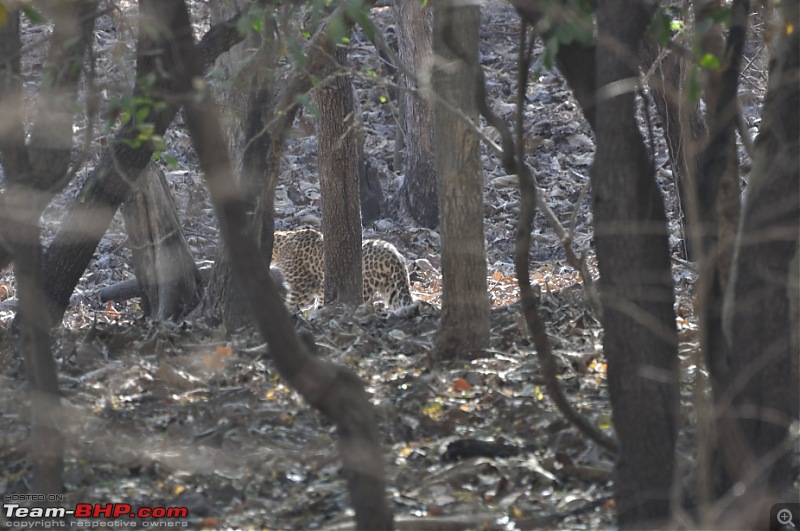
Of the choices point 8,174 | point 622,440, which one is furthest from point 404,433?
point 8,174

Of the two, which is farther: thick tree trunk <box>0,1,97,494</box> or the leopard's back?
the leopard's back

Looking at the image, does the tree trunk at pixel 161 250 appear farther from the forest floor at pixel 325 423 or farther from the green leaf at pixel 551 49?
the green leaf at pixel 551 49

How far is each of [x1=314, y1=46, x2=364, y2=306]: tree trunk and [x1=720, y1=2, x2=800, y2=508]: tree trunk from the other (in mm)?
6717

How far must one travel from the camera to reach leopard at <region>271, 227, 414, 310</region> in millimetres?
12641

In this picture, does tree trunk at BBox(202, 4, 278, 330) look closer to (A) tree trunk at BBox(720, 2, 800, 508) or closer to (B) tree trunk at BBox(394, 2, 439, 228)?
(A) tree trunk at BBox(720, 2, 800, 508)

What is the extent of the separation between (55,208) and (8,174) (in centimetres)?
1180

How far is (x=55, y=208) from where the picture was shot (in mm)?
15992

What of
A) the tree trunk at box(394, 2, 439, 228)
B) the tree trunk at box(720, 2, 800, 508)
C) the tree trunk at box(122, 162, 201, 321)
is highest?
the tree trunk at box(394, 2, 439, 228)

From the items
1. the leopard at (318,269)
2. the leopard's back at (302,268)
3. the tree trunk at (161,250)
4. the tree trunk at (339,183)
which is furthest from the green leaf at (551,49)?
the leopard's back at (302,268)

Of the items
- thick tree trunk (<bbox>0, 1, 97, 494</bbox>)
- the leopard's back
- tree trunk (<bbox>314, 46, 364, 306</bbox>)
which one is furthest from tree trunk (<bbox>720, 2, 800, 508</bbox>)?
the leopard's back

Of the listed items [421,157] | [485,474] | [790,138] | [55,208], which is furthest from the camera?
[421,157]

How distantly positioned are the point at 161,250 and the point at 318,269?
346 centimetres

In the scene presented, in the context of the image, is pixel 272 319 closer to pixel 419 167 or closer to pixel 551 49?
pixel 551 49

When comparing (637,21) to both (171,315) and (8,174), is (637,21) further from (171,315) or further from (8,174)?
(171,315)
